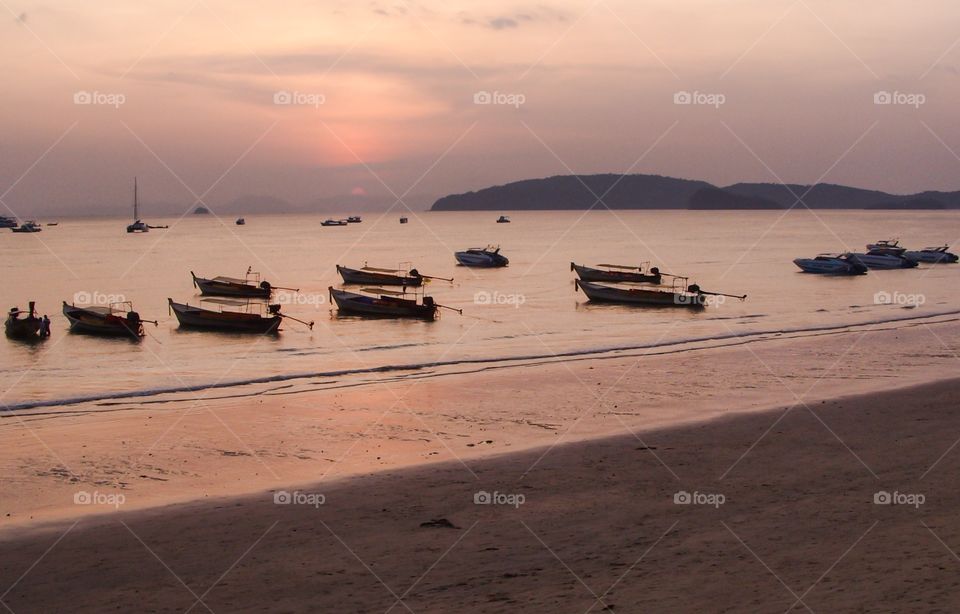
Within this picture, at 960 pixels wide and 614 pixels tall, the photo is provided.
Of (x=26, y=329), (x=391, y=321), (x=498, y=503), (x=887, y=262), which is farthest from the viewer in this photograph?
(x=887, y=262)

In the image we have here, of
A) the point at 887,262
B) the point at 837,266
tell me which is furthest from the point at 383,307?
the point at 887,262

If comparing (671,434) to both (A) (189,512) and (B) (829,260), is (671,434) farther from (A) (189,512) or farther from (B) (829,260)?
(B) (829,260)

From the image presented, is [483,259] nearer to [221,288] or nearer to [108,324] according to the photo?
[221,288]

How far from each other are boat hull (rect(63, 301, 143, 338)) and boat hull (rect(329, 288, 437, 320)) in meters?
10.8

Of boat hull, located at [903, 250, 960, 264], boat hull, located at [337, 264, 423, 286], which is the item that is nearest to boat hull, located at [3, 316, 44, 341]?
boat hull, located at [337, 264, 423, 286]

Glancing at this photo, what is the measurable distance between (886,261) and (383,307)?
5229cm

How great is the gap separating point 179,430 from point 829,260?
63652 mm

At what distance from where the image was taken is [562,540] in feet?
33.1

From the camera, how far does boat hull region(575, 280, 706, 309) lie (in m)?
47.7

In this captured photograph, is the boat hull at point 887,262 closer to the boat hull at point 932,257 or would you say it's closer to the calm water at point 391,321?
the calm water at point 391,321

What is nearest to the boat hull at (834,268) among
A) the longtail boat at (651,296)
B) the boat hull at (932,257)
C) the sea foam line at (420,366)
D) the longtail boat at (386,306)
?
the boat hull at (932,257)

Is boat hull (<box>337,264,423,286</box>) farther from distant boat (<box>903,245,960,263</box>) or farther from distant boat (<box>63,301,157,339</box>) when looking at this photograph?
distant boat (<box>903,245,960,263</box>)

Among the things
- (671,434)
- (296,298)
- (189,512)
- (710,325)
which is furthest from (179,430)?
(296,298)

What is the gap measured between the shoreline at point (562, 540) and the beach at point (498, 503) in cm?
4
